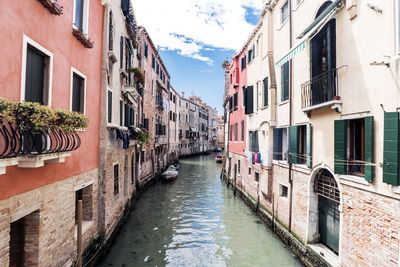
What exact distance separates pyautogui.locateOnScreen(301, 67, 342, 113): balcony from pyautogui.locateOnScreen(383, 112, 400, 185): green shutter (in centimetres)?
148

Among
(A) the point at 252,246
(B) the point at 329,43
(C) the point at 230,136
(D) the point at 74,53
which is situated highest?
(B) the point at 329,43

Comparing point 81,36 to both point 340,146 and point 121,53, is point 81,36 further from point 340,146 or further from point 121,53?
point 340,146

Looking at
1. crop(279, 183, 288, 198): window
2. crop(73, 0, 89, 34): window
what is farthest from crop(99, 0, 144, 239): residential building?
crop(279, 183, 288, 198): window

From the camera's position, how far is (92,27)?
22.2 feet

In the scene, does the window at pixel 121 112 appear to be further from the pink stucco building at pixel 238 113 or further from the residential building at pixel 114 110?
the pink stucco building at pixel 238 113

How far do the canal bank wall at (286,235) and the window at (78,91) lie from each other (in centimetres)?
750

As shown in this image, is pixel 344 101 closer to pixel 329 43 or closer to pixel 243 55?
pixel 329 43

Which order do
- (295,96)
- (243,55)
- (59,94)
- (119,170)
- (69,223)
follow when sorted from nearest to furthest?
(59,94) → (69,223) → (295,96) → (119,170) → (243,55)

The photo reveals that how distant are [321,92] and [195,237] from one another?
7037 mm

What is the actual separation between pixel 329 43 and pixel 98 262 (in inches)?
353

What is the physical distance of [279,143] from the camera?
33.1 ft

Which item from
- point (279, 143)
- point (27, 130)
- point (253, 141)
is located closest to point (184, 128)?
point (253, 141)

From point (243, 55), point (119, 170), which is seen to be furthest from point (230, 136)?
point (119, 170)

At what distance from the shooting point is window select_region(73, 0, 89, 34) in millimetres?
5848
